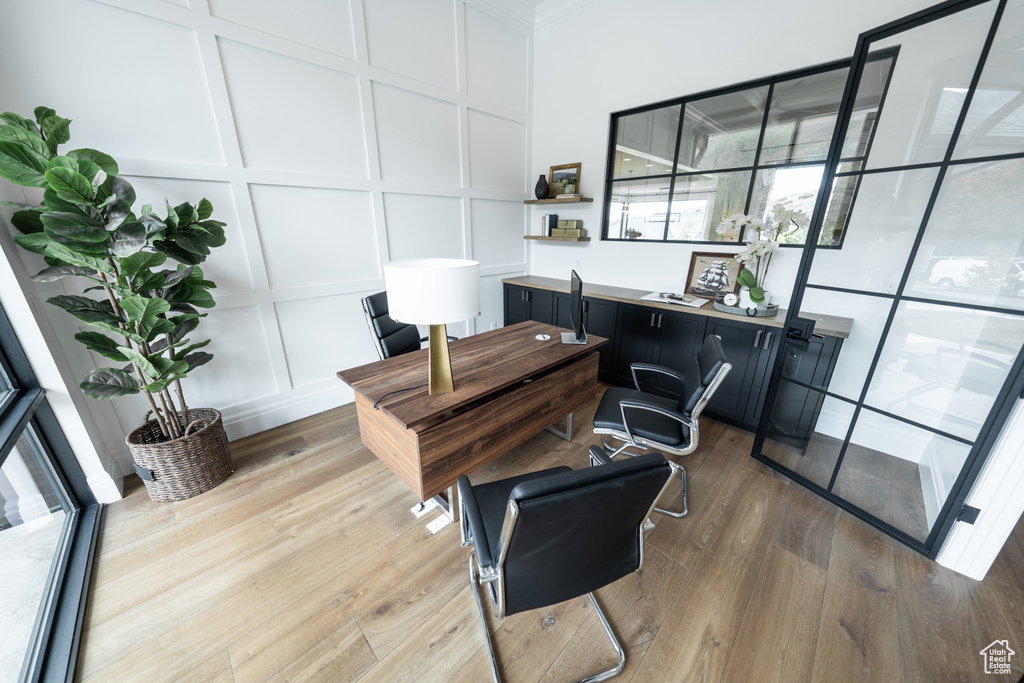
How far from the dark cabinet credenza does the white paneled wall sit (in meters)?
1.57

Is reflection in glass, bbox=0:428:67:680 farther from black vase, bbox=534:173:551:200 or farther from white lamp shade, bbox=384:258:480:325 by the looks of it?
black vase, bbox=534:173:551:200

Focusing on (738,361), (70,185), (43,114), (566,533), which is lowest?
(738,361)

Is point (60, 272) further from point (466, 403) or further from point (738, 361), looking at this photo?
point (738, 361)

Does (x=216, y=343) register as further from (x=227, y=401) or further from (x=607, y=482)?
(x=607, y=482)

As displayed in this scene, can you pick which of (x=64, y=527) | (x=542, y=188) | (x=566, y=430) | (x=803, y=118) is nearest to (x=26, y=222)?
(x=64, y=527)

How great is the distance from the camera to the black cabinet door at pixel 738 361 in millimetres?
2419

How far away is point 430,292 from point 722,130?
2.83 meters

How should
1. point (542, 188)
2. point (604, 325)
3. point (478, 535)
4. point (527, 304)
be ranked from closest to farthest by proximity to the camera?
point (478, 535) < point (604, 325) < point (542, 188) < point (527, 304)

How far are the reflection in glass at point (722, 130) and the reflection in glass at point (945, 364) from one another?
1601mm

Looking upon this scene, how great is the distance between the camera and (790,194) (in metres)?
2.43

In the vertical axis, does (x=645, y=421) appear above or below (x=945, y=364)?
below

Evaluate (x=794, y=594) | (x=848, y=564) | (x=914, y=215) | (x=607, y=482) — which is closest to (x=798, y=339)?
(x=914, y=215)

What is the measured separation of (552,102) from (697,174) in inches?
70.7

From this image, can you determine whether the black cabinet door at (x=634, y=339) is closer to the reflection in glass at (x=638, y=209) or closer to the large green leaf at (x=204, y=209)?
the reflection in glass at (x=638, y=209)
